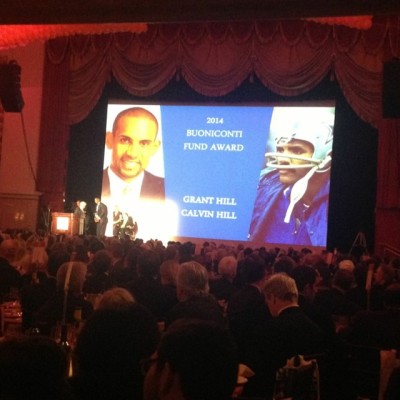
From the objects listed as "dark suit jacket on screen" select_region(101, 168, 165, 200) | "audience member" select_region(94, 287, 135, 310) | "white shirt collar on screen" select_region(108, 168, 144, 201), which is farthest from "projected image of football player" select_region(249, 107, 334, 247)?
"audience member" select_region(94, 287, 135, 310)

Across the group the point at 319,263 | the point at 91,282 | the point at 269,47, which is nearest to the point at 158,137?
the point at 269,47

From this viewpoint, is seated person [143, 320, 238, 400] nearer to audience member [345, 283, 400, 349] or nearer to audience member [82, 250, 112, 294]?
audience member [345, 283, 400, 349]

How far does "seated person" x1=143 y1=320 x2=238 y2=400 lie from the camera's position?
1.60 m

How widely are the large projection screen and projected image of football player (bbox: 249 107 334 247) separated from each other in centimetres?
2

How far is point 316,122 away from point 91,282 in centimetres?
899

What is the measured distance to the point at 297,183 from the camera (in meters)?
13.1

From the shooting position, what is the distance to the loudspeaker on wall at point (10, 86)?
10.9 m

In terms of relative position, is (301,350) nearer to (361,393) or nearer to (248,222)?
(361,393)

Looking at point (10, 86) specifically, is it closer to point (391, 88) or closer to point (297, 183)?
point (297, 183)

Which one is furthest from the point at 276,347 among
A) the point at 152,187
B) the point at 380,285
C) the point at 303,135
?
the point at 152,187

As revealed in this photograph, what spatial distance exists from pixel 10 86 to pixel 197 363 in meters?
10.1

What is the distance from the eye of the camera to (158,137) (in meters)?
14.4

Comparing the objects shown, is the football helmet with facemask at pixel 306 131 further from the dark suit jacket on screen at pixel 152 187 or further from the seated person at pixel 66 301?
the seated person at pixel 66 301

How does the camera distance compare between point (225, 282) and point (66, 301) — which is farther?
point (225, 282)
